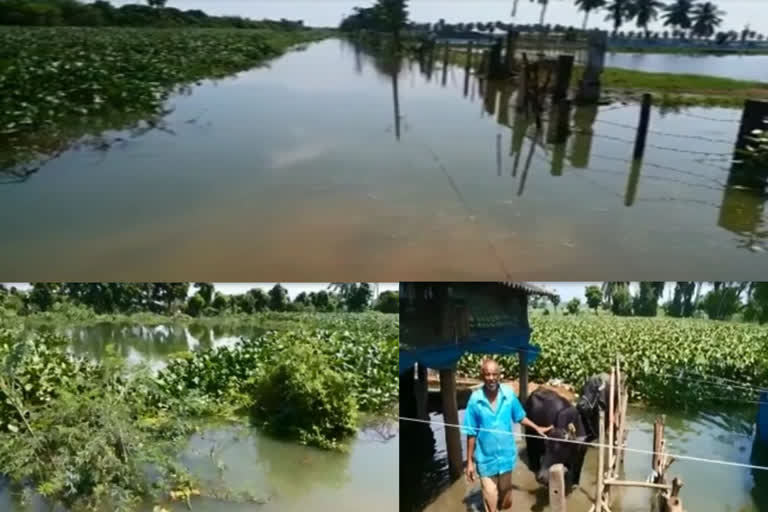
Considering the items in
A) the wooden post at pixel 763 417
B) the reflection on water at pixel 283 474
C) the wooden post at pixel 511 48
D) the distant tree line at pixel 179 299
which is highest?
the wooden post at pixel 511 48

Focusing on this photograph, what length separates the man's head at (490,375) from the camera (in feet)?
11.7

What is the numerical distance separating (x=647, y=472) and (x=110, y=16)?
3.84m

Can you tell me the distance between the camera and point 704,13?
4.38m

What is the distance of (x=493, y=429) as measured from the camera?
3578mm

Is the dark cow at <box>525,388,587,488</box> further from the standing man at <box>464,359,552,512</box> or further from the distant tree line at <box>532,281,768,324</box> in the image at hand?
the distant tree line at <box>532,281,768,324</box>

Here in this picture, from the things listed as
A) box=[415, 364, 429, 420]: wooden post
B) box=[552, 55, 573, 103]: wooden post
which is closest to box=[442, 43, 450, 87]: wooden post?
box=[552, 55, 573, 103]: wooden post

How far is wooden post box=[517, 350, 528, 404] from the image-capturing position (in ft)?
12.1

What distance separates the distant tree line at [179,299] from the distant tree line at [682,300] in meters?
0.93

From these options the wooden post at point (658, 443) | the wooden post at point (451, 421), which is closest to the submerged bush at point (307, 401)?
the wooden post at point (451, 421)

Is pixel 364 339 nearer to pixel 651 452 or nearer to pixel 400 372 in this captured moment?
pixel 400 372

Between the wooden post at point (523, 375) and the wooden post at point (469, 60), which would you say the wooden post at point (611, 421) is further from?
the wooden post at point (469, 60)

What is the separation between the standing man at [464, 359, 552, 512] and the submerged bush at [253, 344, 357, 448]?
588 mm

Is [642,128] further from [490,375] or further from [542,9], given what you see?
[490,375]

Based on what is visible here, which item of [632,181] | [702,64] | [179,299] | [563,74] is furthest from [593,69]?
[179,299]
